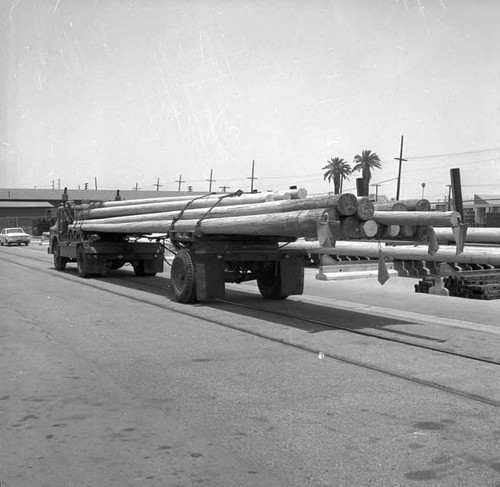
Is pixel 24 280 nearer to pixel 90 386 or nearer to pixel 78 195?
pixel 90 386

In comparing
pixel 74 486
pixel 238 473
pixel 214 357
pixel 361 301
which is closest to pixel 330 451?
pixel 238 473

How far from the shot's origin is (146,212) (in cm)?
1588

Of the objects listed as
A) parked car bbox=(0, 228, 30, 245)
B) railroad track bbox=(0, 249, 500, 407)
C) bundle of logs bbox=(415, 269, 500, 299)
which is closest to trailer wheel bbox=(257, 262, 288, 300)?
railroad track bbox=(0, 249, 500, 407)

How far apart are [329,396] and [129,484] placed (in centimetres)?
249

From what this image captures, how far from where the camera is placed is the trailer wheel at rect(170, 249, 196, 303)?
1210cm

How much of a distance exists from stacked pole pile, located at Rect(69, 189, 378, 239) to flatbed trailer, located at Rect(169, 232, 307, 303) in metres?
0.39

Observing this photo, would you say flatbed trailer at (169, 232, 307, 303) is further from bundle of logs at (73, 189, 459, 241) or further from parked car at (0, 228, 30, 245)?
parked car at (0, 228, 30, 245)

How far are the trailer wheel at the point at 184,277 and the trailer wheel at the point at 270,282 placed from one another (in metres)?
1.67

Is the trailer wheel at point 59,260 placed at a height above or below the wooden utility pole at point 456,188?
below

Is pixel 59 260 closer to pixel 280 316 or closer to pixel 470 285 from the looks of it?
pixel 280 316

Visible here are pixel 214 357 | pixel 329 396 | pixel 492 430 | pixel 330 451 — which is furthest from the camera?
pixel 214 357

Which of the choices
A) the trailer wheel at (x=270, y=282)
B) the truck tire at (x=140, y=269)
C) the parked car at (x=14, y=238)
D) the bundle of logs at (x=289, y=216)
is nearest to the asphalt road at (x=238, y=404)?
the bundle of logs at (x=289, y=216)

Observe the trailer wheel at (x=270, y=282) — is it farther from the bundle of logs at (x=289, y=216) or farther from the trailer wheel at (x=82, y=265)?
the trailer wheel at (x=82, y=265)

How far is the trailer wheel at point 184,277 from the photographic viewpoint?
12102mm
